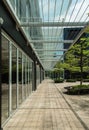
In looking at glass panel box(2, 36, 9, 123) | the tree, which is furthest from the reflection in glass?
the tree

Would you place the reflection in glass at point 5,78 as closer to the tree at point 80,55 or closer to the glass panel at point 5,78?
the glass panel at point 5,78

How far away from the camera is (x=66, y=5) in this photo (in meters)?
11.2

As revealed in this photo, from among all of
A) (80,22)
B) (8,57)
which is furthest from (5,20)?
(80,22)

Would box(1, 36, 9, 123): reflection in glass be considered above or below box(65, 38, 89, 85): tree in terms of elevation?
below

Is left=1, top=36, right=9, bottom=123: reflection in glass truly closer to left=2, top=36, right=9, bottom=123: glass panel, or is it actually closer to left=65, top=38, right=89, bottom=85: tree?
left=2, top=36, right=9, bottom=123: glass panel

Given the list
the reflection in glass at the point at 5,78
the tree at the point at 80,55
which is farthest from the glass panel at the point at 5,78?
the tree at the point at 80,55

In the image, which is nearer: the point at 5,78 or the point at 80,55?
the point at 5,78

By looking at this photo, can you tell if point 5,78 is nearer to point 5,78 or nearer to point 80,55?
point 5,78

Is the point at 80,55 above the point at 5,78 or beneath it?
above

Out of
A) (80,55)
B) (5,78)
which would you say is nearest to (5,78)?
(5,78)

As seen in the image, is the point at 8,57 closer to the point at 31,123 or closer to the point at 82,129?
the point at 31,123

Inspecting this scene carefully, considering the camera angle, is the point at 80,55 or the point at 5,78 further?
the point at 80,55

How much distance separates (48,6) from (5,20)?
238 cm

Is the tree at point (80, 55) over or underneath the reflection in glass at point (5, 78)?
over
